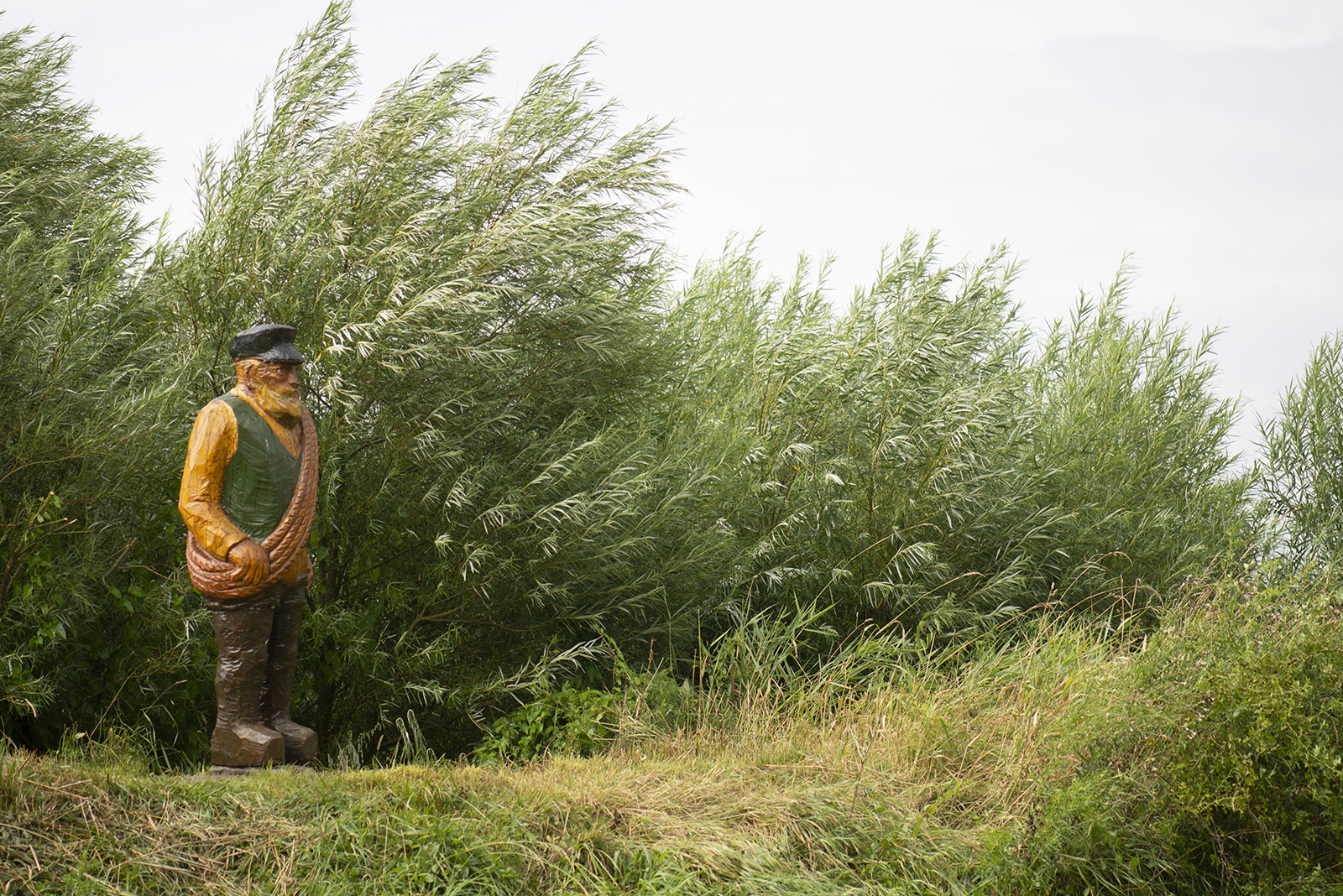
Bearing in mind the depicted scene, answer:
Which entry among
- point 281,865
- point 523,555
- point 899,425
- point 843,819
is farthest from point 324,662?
point 899,425

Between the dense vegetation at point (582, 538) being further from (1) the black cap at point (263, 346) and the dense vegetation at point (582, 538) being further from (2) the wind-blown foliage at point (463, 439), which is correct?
(1) the black cap at point (263, 346)

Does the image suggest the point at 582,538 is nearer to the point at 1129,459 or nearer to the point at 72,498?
the point at 72,498

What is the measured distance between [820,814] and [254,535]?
2709 mm

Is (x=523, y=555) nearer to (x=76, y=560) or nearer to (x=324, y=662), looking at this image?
(x=324, y=662)

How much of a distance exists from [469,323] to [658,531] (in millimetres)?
1855

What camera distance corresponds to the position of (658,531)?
7500 mm

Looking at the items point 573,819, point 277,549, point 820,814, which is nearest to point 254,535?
point 277,549

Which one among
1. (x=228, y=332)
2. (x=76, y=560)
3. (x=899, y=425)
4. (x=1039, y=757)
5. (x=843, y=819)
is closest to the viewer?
(x=843, y=819)

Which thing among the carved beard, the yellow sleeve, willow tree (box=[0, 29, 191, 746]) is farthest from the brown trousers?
willow tree (box=[0, 29, 191, 746])

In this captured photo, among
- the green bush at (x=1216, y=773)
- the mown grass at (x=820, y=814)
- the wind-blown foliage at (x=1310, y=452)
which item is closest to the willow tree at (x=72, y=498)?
the mown grass at (x=820, y=814)

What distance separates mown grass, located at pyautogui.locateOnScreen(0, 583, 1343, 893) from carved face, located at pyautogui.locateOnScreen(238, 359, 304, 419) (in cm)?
156

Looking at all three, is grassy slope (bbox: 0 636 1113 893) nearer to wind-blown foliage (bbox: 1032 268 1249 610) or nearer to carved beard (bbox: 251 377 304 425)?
carved beard (bbox: 251 377 304 425)

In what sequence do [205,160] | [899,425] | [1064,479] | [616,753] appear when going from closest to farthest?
[616,753] → [205,160] → [899,425] → [1064,479]

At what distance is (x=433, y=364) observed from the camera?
6879 mm
